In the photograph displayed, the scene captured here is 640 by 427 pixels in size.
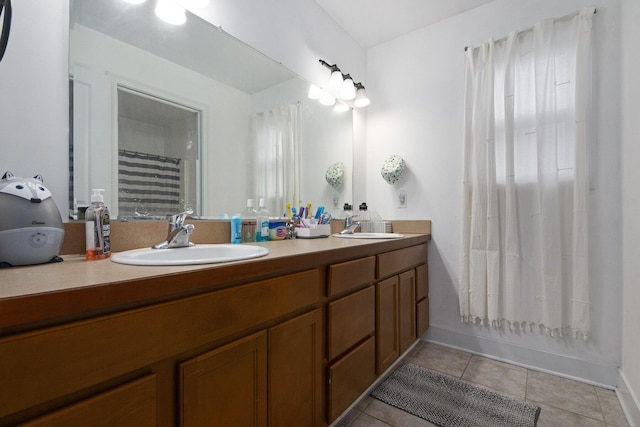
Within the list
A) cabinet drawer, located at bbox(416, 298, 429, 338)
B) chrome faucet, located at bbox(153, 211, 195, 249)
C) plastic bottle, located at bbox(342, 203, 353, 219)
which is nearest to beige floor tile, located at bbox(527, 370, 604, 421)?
cabinet drawer, located at bbox(416, 298, 429, 338)

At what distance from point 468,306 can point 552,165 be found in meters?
1.03

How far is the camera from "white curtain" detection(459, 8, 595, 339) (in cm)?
164

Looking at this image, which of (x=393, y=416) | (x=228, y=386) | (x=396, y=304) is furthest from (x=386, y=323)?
(x=228, y=386)

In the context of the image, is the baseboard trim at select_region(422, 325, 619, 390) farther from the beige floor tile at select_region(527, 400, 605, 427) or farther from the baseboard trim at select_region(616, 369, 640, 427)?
the beige floor tile at select_region(527, 400, 605, 427)

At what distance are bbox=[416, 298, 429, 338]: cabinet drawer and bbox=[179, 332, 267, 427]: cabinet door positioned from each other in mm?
1400

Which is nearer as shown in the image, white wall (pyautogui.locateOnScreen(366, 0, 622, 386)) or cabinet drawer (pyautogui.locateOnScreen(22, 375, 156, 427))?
cabinet drawer (pyautogui.locateOnScreen(22, 375, 156, 427))

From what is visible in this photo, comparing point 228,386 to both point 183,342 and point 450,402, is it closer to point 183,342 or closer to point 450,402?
point 183,342

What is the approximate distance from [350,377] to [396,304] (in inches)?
21.3

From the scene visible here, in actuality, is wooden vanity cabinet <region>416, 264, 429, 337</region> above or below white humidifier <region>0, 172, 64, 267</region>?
below

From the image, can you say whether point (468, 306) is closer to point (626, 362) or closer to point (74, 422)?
point (626, 362)

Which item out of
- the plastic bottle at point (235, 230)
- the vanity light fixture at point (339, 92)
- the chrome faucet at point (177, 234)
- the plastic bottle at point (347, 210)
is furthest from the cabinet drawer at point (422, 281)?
the chrome faucet at point (177, 234)

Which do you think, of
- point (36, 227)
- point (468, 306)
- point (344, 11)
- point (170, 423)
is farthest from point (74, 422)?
point (344, 11)

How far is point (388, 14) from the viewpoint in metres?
2.12

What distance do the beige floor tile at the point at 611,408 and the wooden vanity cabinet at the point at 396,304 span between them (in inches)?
36.9
